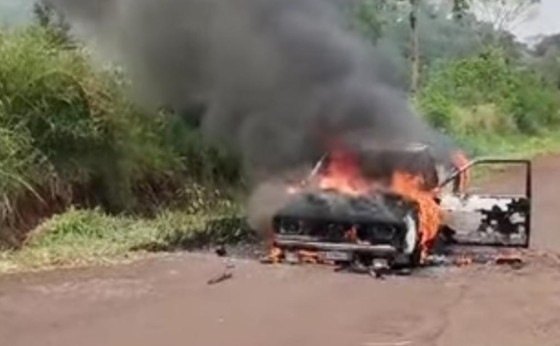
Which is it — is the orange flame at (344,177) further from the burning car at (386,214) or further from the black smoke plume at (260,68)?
→ the black smoke plume at (260,68)

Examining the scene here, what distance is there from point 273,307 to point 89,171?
496 centimetres

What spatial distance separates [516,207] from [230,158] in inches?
202

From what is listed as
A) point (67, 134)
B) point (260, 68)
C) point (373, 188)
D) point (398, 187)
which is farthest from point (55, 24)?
point (398, 187)

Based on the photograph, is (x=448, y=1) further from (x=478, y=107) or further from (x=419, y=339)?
(x=419, y=339)

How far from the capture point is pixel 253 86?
1395 cm

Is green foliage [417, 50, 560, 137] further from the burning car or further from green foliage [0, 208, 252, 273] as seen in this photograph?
the burning car

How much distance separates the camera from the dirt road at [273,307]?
28.3ft

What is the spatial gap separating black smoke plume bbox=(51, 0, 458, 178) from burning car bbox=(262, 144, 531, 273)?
0.78 metres

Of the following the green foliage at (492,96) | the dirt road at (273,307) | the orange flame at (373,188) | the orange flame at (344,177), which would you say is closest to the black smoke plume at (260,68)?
the orange flame at (344,177)

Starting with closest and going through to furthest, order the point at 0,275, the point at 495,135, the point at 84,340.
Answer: the point at 84,340 → the point at 0,275 → the point at 495,135

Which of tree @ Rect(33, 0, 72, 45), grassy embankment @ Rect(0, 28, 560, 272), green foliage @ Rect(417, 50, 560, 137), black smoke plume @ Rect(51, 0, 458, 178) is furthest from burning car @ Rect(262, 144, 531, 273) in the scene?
green foliage @ Rect(417, 50, 560, 137)

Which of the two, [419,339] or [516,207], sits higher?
[516,207]

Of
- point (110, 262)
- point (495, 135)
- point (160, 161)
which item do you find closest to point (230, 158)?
point (160, 161)

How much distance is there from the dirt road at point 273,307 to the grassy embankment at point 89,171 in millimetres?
1132
